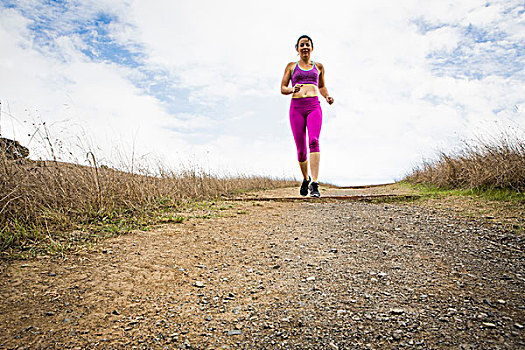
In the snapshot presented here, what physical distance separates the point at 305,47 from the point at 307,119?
0.89 m

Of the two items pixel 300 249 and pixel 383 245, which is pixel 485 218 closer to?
pixel 383 245

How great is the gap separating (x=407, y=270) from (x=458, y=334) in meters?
1.01

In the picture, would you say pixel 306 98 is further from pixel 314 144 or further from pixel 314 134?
pixel 314 144

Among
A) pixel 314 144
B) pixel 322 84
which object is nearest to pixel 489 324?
pixel 314 144

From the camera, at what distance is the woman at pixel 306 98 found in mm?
3855

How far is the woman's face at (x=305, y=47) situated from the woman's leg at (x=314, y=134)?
0.68m

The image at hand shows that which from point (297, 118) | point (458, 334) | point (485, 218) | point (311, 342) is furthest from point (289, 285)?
point (485, 218)

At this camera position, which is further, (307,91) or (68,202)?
(68,202)

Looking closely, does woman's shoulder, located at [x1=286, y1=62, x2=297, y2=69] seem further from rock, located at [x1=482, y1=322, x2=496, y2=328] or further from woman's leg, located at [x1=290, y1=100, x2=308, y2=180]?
rock, located at [x1=482, y1=322, x2=496, y2=328]

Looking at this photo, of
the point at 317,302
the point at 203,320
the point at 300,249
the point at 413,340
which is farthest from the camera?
the point at 300,249

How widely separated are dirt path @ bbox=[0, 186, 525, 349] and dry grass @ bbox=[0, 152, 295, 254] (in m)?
0.56

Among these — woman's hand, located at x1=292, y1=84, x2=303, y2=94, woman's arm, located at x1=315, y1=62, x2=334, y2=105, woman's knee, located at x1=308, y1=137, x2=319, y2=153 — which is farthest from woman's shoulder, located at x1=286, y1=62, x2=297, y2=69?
woman's knee, located at x1=308, y1=137, x2=319, y2=153

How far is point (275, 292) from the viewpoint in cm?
254

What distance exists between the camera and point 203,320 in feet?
7.15
